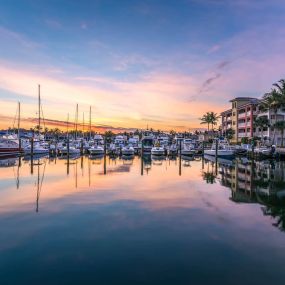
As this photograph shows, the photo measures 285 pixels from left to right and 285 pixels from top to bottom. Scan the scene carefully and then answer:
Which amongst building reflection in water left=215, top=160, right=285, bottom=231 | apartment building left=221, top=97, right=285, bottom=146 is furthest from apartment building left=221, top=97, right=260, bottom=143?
building reflection in water left=215, top=160, right=285, bottom=231

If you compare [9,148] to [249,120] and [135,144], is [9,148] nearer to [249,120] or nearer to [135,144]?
[135,144]

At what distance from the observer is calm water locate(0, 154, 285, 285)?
10688mm

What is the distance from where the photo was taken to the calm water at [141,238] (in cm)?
1069

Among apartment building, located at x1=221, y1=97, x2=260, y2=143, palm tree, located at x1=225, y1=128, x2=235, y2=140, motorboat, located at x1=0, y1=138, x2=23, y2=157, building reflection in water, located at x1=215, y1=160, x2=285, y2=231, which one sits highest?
apartment building, located at x1=221, y1=97, x2=260, y2=143

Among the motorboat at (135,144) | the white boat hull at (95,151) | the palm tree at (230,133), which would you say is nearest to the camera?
the white boat hull at (95,151)

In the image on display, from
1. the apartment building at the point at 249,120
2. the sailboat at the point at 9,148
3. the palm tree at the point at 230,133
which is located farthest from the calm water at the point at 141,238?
the palm tree at the point at 230,133

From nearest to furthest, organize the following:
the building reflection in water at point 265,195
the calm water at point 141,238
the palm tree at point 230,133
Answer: the calm water at point 141,238
the building reflection in water at point 265,195
the palm tree at point 230,133

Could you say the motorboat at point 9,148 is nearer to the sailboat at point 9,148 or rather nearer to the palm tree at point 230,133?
the sailboat at point 9,148

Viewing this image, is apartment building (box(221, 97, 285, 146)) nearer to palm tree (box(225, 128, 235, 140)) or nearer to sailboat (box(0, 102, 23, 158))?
palm tree (box(225, 128, 235, 140))

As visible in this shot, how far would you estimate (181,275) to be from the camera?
10.6 m

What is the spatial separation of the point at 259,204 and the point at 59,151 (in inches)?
3064

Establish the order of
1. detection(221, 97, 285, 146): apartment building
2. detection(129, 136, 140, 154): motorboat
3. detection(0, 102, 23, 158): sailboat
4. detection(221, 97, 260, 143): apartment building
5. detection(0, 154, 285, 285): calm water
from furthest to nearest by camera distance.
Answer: detection(129, 136, 140, 154): motorboat → detection(221, 97, 260, 143): apartment building → detection(221, 97, 285, 146): apartment building → detection(0, 102, 23, 158): sailboat → detection(0, 154, 285, 285): calm water

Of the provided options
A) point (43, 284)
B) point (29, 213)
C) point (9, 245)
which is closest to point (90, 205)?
point (29, 213)

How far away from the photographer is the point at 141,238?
14.4m
